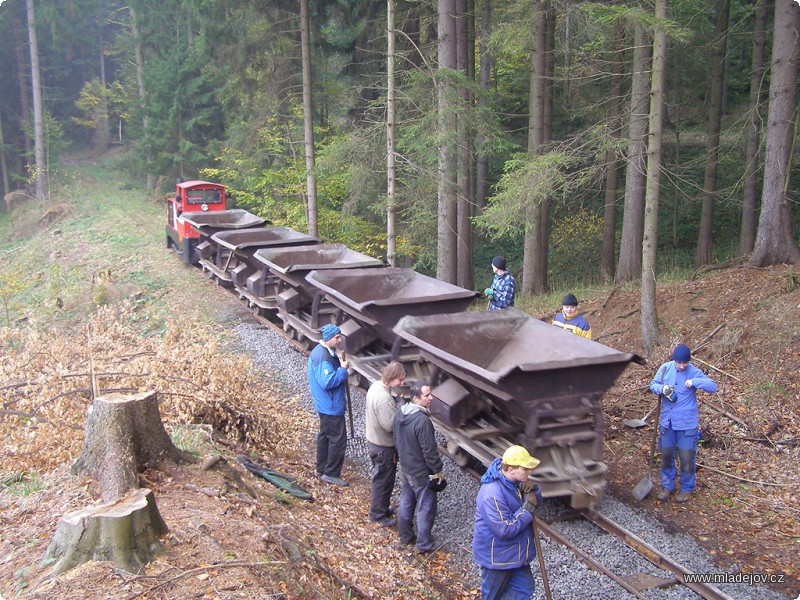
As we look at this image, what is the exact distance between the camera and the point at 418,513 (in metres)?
5.74

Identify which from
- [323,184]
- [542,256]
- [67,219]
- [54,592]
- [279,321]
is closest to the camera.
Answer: [54,592]

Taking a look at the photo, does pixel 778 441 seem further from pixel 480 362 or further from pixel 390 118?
pixel 390 118

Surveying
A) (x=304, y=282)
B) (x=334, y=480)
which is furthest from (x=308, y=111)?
(x=334, y=480)

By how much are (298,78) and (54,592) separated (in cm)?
1700

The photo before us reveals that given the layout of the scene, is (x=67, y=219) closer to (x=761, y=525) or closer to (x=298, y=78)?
(x=298, y=78)

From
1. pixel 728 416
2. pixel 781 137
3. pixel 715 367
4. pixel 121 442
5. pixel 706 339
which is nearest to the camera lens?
pixel 121 442

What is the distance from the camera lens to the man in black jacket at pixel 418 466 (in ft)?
18.2

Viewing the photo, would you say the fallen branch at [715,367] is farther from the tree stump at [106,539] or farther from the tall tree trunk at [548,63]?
the tree stump at [106,539]

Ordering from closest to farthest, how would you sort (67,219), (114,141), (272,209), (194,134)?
(272,209), (67,219), (194,134), (114,141)

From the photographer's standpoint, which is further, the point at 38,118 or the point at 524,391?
the point at 38,118

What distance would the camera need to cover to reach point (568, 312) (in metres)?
7.94

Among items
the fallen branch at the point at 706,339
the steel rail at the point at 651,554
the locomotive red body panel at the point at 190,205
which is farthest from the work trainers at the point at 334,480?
the locomotive red body panel at the point at 190,205

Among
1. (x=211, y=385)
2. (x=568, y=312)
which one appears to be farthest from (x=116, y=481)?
(x=568, y=312)

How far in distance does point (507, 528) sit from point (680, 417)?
10.9 feet
